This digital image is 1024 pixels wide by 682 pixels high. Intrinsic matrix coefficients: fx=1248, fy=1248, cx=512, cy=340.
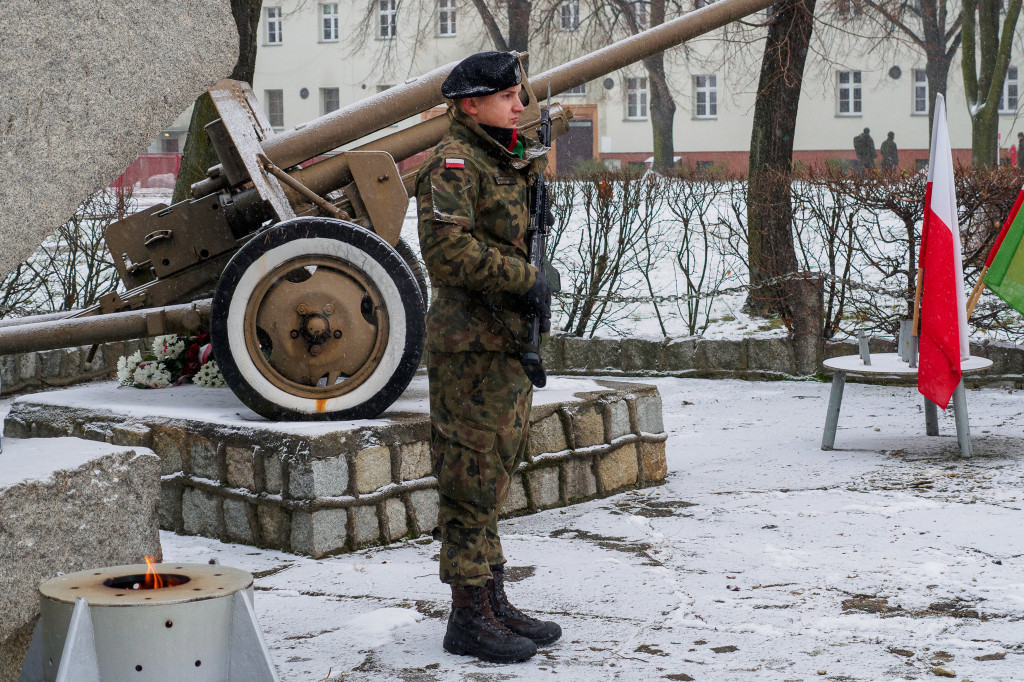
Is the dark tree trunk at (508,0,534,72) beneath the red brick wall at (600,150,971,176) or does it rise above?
above

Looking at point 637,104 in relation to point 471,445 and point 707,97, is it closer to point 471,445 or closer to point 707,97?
point 707,97

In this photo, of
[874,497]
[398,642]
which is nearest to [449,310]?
[398,642]

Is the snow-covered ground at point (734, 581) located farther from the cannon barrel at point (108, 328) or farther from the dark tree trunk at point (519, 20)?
the dark tree trunk at point (519, 20)

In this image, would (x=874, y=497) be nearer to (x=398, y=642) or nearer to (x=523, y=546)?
(x=523, y=546)

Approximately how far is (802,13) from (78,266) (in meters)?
6.39

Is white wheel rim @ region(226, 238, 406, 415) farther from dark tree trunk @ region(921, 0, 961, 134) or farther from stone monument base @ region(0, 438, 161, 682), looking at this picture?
dark tree trunk @ region(921, 0, 961, 134)

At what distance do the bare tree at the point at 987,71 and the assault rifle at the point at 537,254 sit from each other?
1530cm

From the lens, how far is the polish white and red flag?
6160mm

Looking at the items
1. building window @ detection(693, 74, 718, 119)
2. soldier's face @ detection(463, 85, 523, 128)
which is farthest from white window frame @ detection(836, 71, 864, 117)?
soldier's face @ detection(463, 85, 523, 128)

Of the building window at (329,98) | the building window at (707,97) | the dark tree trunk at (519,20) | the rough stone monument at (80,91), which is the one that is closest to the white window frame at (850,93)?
the building window at (707,97)

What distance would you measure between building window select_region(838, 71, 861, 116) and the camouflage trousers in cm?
3392

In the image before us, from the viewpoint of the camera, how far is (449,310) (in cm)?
359

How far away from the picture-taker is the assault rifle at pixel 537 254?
3.54 meters

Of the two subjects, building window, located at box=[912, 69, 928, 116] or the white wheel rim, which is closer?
the white wheel rim
